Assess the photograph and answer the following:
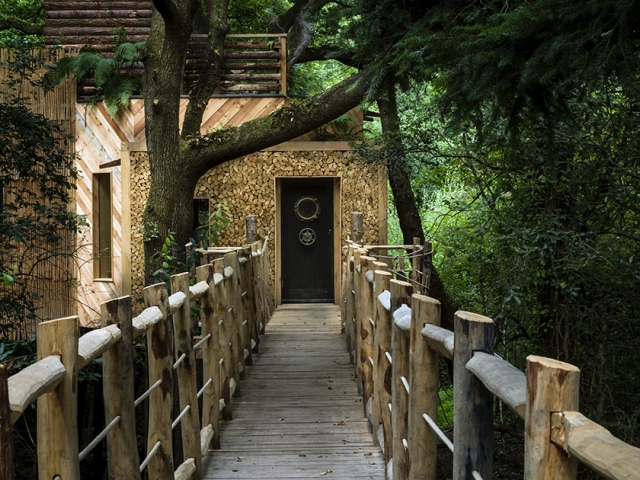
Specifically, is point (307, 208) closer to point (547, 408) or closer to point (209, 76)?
point (209, 76)

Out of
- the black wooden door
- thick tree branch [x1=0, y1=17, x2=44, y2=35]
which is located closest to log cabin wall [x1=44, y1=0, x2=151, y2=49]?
thick tree branch [x1=0, y1=17, x2=44, y2=35]

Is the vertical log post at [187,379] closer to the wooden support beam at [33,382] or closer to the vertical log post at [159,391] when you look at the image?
the vertical log post at [159,391]

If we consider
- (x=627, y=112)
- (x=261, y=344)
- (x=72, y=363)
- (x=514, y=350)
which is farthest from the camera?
(x=261, y=344)

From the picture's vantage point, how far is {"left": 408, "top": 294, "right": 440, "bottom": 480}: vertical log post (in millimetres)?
3393

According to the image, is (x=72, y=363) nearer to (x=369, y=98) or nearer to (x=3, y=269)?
(x=369, y=98)

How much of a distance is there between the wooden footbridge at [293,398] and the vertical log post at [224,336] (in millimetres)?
15

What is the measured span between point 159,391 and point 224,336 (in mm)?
2588

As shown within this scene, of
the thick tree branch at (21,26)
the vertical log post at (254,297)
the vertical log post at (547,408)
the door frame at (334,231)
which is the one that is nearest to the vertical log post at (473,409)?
the vertical log post at (547,408)

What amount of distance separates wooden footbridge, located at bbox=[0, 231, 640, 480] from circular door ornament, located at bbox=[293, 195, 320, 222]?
5.52m

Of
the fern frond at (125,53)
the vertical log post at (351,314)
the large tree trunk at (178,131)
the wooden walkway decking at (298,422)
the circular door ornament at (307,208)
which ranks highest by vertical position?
the fern frond at (125,53)

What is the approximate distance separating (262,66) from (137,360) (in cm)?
716

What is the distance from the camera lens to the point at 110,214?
46.7 feet

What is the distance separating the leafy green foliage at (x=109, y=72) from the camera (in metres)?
13.2

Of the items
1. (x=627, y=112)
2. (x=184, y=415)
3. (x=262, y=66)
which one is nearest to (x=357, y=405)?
(x=184, y=415)
